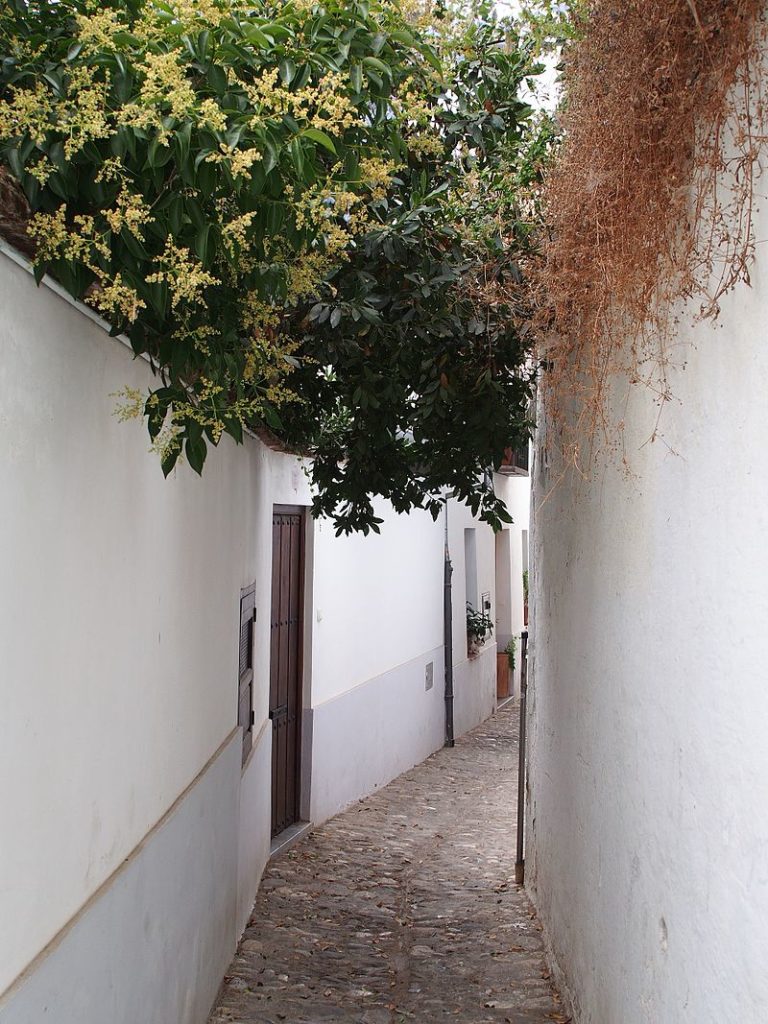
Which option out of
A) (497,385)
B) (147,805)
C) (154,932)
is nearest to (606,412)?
(497,385)

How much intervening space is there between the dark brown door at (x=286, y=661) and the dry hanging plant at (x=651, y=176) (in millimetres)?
4660

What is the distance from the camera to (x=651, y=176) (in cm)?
305

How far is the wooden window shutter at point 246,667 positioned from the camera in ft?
21.0

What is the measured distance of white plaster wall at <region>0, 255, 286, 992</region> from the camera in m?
2.43

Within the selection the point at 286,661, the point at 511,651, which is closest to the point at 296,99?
the point at 286,661

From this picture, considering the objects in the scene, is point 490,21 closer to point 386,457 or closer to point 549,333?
point 549,333

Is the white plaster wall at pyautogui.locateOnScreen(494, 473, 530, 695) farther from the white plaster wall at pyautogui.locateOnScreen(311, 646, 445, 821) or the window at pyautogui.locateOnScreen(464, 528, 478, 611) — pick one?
the white plaster wall at pyautogui.locateOnScreen(311, 646, 445, 821)

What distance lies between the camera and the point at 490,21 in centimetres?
511

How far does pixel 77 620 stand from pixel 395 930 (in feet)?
14.8

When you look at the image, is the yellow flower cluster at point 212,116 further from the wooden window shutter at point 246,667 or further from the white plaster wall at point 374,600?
the white plaster wall at point 374,600

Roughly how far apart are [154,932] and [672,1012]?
179 centimetres

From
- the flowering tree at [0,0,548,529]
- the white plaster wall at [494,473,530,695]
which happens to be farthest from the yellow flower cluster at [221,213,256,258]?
the white plaster wall at [494,473,530,695]

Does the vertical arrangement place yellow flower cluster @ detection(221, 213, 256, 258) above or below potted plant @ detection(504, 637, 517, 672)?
above

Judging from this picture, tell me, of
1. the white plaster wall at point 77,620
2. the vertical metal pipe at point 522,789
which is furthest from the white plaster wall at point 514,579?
the white plaster wall at point 77,620
